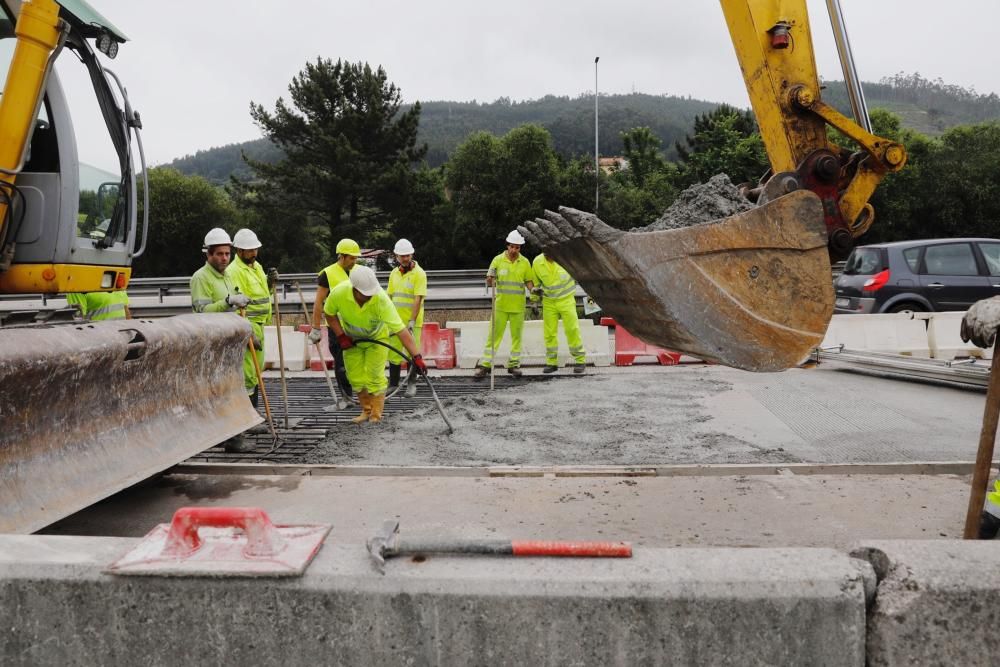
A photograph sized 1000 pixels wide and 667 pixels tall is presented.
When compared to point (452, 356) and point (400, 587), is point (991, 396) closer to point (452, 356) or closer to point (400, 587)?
point (400, 587)

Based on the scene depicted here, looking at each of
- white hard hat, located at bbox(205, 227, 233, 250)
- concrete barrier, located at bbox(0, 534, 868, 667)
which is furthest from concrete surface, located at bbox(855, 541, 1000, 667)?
white hard hat, located at bbox(205, 227, 233, 250)

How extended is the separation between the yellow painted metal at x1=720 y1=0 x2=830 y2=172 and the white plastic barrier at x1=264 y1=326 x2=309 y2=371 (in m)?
7.82

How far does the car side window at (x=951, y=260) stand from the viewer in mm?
10391

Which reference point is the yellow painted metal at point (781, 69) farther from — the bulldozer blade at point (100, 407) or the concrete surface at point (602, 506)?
the bulldozer blade at point (100, 407)

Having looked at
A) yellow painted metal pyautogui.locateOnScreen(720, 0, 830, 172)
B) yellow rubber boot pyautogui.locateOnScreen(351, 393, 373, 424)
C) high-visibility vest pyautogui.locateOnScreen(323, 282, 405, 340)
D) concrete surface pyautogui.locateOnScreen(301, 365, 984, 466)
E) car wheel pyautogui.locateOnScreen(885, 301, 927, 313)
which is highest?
yellow painted metal pyautogui.locateOnScreen(720, 0, 830, 172)

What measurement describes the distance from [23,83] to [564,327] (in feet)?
21.2

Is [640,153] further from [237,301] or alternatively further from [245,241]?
[237,301]

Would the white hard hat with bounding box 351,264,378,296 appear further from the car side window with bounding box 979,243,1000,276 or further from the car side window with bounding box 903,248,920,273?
the car side window with bounding box 979,243,1000,276

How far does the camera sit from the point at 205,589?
5.45 feet

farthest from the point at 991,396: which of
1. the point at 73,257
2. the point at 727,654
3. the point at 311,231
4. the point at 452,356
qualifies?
the point at 311,231

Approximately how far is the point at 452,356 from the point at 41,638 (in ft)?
27.9

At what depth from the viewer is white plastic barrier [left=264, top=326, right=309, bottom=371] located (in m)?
10.2

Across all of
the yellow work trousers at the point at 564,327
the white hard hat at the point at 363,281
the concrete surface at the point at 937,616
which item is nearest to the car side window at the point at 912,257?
the yellow work trousers at the point at 564,327

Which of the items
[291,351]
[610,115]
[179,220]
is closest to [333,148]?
[179,220]
